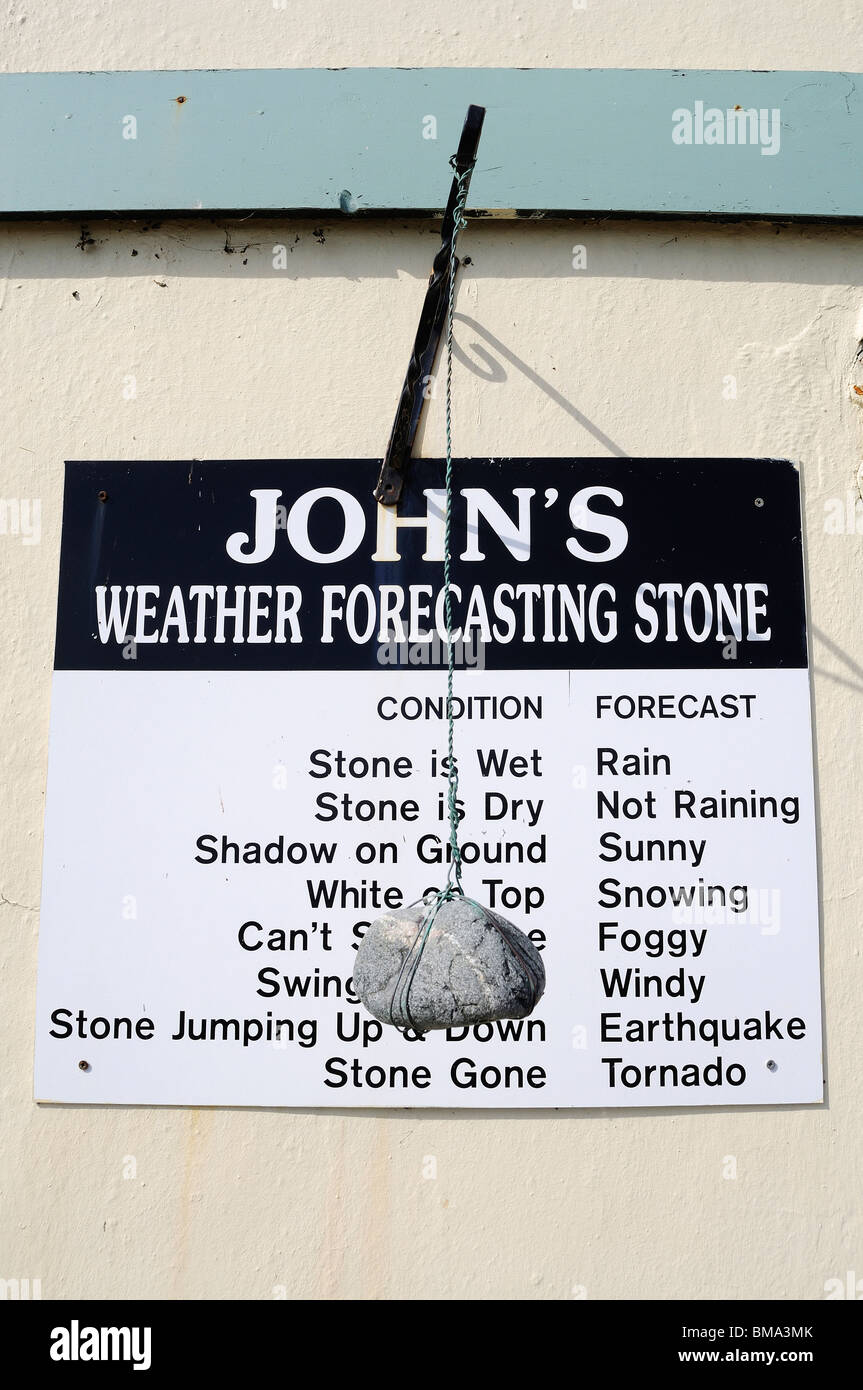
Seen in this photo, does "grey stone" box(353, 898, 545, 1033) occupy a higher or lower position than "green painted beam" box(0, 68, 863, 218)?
lower

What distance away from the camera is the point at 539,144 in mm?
2750

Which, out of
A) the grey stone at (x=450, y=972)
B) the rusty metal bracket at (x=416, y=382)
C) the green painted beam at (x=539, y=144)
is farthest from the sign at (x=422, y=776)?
the green painted beam at (x=539, y=144)

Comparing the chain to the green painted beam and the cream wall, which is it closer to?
the cream wall

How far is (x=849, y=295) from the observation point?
2.82m

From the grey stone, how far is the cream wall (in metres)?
0.70

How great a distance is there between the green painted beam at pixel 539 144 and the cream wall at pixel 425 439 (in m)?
0.10

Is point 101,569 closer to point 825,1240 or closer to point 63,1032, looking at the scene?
point 63,1032

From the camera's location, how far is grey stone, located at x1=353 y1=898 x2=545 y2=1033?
6.40 feet

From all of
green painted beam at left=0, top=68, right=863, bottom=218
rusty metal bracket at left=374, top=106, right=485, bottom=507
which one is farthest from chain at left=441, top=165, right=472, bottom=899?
green painted beam at left=0, top=68, right=863, bottom=218

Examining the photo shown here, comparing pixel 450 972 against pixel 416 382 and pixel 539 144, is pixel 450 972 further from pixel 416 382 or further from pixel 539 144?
pixel 539 144

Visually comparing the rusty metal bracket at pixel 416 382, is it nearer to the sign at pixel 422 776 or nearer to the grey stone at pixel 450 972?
the sign at pixel 422 776

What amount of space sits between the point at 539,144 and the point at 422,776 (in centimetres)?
166


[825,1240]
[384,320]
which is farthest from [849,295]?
[825,1240]

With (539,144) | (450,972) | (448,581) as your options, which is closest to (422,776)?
(448,581)
